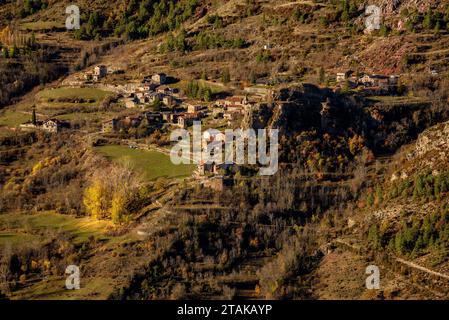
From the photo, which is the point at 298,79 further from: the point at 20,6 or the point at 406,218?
the point at 20,6

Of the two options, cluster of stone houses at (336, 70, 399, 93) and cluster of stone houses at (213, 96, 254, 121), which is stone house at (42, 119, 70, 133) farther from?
cluster of stone houses at (336, 70, 399, 93)

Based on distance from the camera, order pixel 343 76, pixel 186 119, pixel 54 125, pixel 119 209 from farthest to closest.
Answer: pixel 343 76 → pixel 54 125 → pixel 186 119 → pixel 119 209

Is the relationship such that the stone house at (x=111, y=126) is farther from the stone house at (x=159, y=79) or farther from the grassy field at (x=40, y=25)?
the grassy field at (x=40, y=25)

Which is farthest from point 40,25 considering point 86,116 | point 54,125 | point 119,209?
point 119,209

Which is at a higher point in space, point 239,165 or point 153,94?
point 153,94

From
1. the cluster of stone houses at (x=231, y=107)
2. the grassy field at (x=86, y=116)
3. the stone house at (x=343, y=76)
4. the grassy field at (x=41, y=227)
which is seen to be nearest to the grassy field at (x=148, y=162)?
the grassy field at (x=41, y=227)

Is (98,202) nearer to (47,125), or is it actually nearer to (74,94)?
(47,125)

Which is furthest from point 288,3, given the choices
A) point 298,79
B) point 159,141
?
point 159,141
